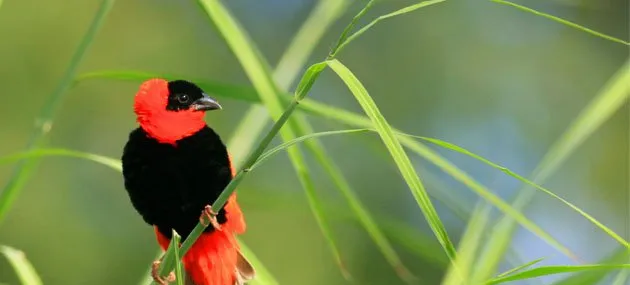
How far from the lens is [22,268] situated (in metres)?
0.77

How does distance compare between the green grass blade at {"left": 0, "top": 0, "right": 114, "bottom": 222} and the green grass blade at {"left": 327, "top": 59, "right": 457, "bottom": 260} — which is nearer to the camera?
the green grass blade at {"left": 327, "top": 59, "right": 457, "bottom": 260}

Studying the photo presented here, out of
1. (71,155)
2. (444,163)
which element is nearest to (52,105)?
(71,155)

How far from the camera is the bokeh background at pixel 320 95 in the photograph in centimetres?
417

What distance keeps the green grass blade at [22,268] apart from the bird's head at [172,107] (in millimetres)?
154

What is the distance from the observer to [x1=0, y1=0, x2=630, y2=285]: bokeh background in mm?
4168

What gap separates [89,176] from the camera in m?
4.54

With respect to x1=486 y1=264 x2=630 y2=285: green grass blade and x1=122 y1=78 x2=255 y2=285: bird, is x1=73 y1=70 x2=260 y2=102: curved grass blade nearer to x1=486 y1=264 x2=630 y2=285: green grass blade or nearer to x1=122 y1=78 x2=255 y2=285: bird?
x1=122 y1=78 x2=255 y2=285: bird

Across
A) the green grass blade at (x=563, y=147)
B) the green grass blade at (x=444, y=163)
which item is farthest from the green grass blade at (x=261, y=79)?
the green grass blade at (x=563, y=147)

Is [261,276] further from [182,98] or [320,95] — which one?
[320,95]

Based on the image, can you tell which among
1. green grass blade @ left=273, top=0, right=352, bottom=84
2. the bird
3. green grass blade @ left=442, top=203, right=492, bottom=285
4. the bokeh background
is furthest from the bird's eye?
the bokeh background

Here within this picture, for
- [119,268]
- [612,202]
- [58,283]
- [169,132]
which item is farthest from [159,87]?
[612,202]

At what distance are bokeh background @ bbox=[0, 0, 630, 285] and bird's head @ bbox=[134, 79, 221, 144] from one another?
2.70 metres

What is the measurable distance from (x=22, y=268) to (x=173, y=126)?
0.17 metres

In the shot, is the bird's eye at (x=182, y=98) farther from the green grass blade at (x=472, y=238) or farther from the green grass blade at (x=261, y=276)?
the green grass blade at (x=472, y=238)
